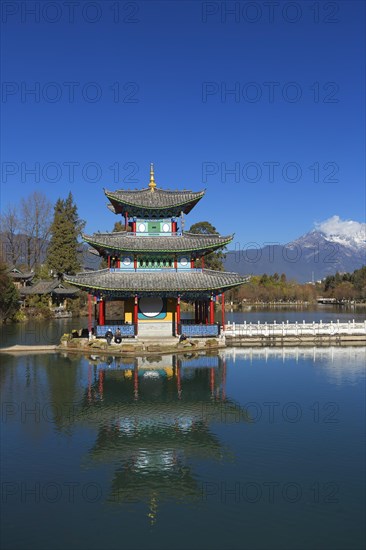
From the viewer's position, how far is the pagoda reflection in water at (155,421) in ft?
43.6

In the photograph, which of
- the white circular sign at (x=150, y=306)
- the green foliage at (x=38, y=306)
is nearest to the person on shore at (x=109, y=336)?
the white circular sign at (x=150, y=306)

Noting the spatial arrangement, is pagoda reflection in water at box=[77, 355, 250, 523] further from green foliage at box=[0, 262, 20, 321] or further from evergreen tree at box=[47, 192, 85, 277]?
evergreen tree at box=[47, 192, 85, 277]

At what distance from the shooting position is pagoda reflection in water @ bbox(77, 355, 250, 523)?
13.3 m

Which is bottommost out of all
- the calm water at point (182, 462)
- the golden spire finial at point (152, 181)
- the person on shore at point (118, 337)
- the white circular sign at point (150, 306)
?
the calm water at point (182, 462)

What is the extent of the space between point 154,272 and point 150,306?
264 cm

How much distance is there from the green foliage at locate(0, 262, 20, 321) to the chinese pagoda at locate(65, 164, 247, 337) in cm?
2170

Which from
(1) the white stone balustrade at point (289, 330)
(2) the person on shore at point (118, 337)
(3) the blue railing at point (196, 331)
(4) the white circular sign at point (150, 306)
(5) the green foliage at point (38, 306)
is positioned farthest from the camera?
(5) the green foliage at point (38, 306)

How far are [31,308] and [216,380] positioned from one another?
4983cm

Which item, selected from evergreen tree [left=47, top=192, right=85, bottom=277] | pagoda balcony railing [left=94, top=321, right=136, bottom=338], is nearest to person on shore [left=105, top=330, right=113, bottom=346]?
pagoda balcony railing [left=94, top=321, right=136, bottom=338]

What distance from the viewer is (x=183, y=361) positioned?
103ft

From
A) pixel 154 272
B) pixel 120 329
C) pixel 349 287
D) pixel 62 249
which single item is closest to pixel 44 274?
pixel 62 249

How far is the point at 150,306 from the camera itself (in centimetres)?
3872

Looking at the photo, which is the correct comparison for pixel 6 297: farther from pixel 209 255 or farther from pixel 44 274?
pixel 209 255

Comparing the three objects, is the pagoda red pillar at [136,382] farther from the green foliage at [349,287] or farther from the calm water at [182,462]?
the green foliage at [349,287]
